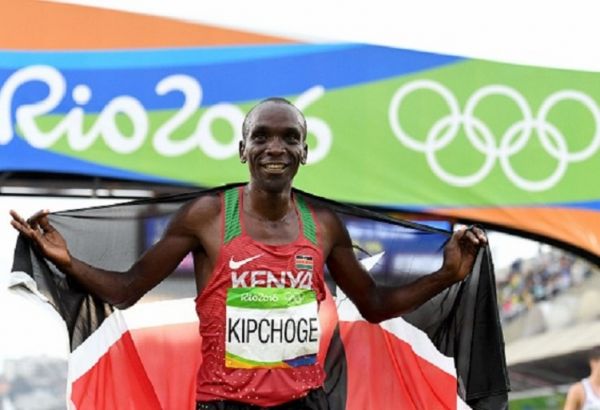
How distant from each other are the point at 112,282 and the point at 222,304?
44cm

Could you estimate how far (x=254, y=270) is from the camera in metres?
3.72

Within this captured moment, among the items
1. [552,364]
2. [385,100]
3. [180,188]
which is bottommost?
[552,364]

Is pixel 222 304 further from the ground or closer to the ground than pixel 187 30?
closer to the ground

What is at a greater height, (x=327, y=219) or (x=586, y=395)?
(x=327, y=219)

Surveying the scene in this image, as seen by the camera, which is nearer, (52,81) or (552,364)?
(52,81)

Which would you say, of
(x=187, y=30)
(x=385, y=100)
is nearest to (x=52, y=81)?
(x=187, y=30)

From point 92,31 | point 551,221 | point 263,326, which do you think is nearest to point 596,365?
point 551,221

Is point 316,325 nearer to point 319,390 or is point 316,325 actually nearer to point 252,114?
point 319,390

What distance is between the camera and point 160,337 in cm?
469

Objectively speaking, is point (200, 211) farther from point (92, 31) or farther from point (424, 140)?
point (424, 140)

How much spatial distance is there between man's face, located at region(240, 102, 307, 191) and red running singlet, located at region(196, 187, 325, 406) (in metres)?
0.20

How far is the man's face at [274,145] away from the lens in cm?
371

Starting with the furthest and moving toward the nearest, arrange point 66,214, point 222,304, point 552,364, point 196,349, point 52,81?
1. point 552,364
2. point 52,81
3. point 196,349
4. point 66,214
5. point 222,304

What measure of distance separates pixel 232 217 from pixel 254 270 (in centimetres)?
21
